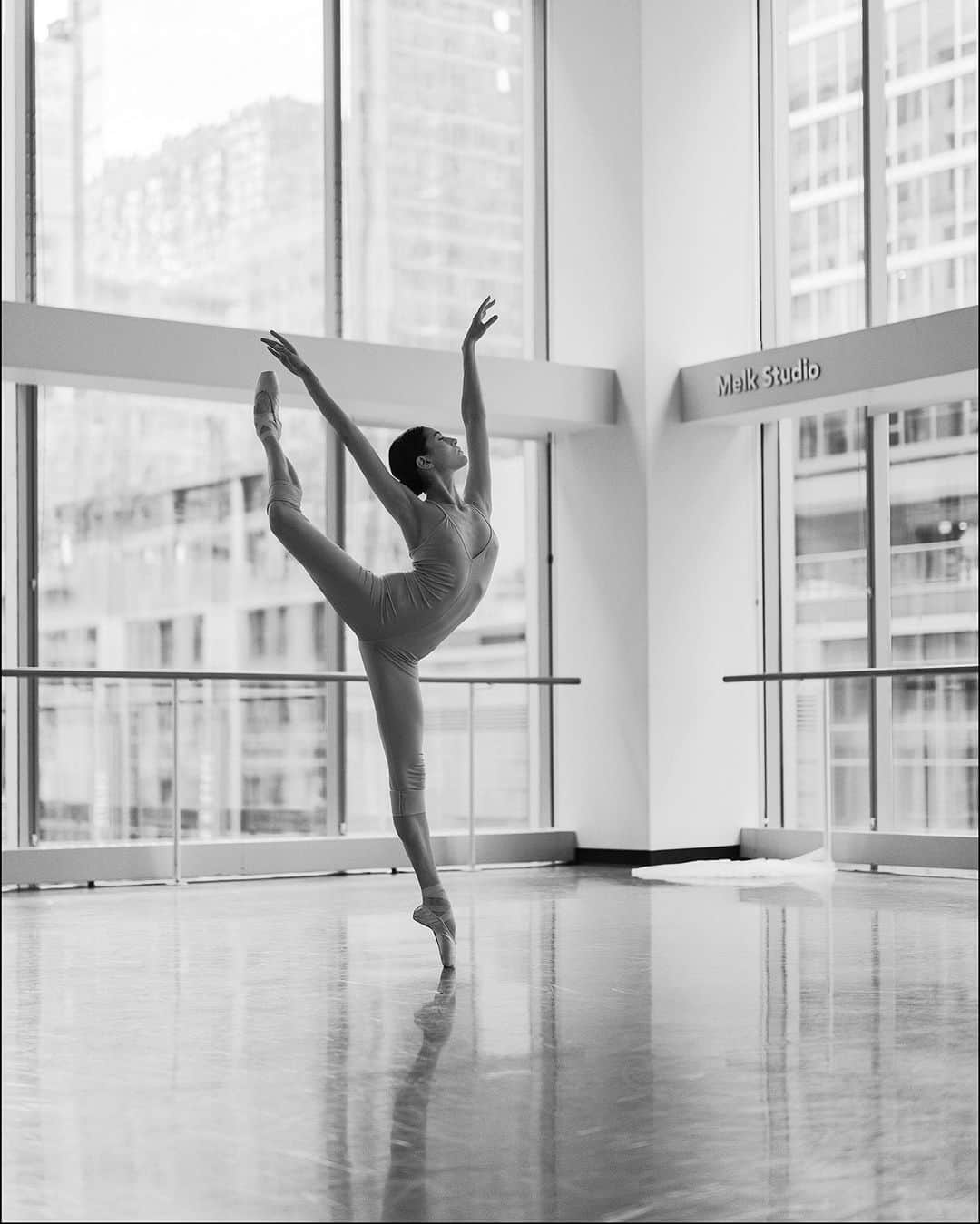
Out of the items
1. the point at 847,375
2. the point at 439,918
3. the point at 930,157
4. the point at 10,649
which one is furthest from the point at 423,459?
the point at 930,157

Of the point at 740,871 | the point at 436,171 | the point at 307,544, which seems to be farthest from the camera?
the point at 436,171

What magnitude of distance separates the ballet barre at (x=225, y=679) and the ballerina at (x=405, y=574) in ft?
7.67

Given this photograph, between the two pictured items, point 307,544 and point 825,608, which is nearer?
point 307,544

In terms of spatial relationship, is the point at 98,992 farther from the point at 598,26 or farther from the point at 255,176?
the point at 598,26

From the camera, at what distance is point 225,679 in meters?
6.33

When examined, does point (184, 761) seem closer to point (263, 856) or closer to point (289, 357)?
point (263, 856)

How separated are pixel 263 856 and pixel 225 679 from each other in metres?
0.71

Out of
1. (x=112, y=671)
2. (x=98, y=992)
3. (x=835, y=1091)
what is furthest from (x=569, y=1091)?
(x=112, y=671)

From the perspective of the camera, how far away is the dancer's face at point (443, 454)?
3.50 meters

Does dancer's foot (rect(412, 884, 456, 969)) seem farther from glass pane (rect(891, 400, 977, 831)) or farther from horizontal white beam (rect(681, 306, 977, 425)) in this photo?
glass pane (rect(891, 400, 977, 831))

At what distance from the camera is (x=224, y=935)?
165 inches

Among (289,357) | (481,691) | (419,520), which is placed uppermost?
(289,357)

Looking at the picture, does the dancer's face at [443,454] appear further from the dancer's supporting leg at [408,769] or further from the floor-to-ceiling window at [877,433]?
the floor-to-ceiling window at [877,433]

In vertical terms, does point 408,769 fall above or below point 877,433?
below
